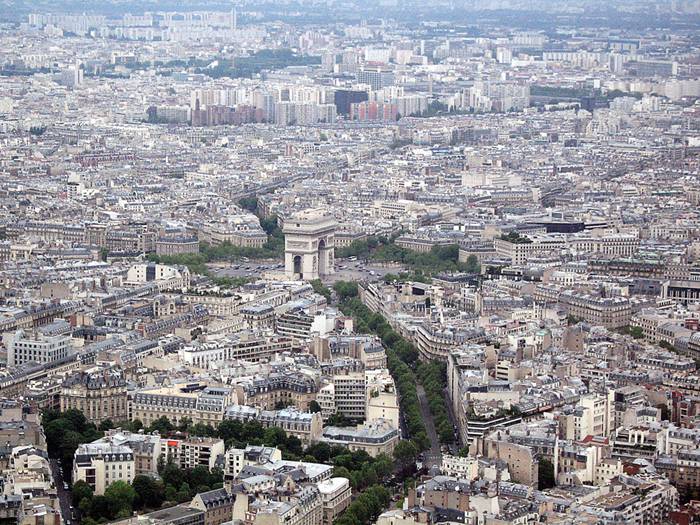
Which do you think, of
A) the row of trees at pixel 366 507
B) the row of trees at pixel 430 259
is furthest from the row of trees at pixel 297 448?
the row of trees at pixel 430 259

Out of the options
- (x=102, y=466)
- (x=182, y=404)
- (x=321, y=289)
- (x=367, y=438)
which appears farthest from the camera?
(x=321, y=289)

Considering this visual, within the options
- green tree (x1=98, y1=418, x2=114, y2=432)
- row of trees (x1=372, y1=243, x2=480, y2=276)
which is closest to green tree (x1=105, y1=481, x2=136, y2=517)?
green tree (x1=98, y1=418, x2=114, y2=432)

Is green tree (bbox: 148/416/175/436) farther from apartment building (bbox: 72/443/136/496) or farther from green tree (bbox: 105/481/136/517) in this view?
green tree (bbox: 105/481/136/517)

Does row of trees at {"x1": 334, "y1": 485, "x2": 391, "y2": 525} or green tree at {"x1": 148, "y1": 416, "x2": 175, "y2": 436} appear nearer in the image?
row of trees at {"x1": 334, "y1": 485, "x2": 391, "y2": 525}

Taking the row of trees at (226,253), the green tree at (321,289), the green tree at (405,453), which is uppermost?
the green tree at (405,453)

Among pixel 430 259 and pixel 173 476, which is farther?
pixel 430 259

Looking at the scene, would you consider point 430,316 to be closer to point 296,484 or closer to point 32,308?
point 32,308

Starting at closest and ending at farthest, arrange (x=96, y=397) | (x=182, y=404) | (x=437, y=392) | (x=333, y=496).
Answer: (x=333, y=496)
(x=182, y=404)
(x=96, y=397)
(x=437, y=392)

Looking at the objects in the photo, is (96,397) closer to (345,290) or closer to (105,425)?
(105,425)

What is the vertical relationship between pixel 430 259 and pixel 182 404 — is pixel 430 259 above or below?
below

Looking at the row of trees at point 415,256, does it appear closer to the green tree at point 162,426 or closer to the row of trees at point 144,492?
the green tree at point 162,426

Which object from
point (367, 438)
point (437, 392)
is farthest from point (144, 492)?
point (437, 392)
